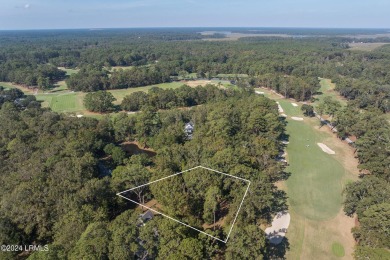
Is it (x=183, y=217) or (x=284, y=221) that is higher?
(x=183, y=217)

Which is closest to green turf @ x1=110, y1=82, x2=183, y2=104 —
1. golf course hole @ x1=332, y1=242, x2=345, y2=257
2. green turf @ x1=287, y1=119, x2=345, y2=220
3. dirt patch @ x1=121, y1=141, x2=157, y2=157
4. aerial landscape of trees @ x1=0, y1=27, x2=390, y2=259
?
aerial landscape of trees @ x1=0, y1=27, x2=390, y2=259

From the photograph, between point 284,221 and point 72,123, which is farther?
point 72,123

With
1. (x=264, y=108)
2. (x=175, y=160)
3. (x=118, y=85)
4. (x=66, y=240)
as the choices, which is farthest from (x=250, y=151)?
(x=118, y=85)

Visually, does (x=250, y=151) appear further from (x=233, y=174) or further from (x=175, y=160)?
(x=175, y=160)

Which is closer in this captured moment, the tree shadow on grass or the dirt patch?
the tree shadow on grass

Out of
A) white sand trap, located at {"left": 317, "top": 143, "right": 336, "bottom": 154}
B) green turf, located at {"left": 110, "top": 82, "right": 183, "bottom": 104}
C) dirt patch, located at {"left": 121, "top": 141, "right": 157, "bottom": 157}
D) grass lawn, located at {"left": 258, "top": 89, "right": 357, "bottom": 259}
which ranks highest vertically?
green turf, located at {"left": 110, "top": 82, "right": 183, "bottom": 104}

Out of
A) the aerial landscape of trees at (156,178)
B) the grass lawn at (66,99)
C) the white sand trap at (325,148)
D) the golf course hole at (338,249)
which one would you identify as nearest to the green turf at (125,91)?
the grass lawn at (66,99)

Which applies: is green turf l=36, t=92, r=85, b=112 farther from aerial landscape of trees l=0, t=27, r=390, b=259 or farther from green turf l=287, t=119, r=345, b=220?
green turf l=287, t=119, r=345, b=220
